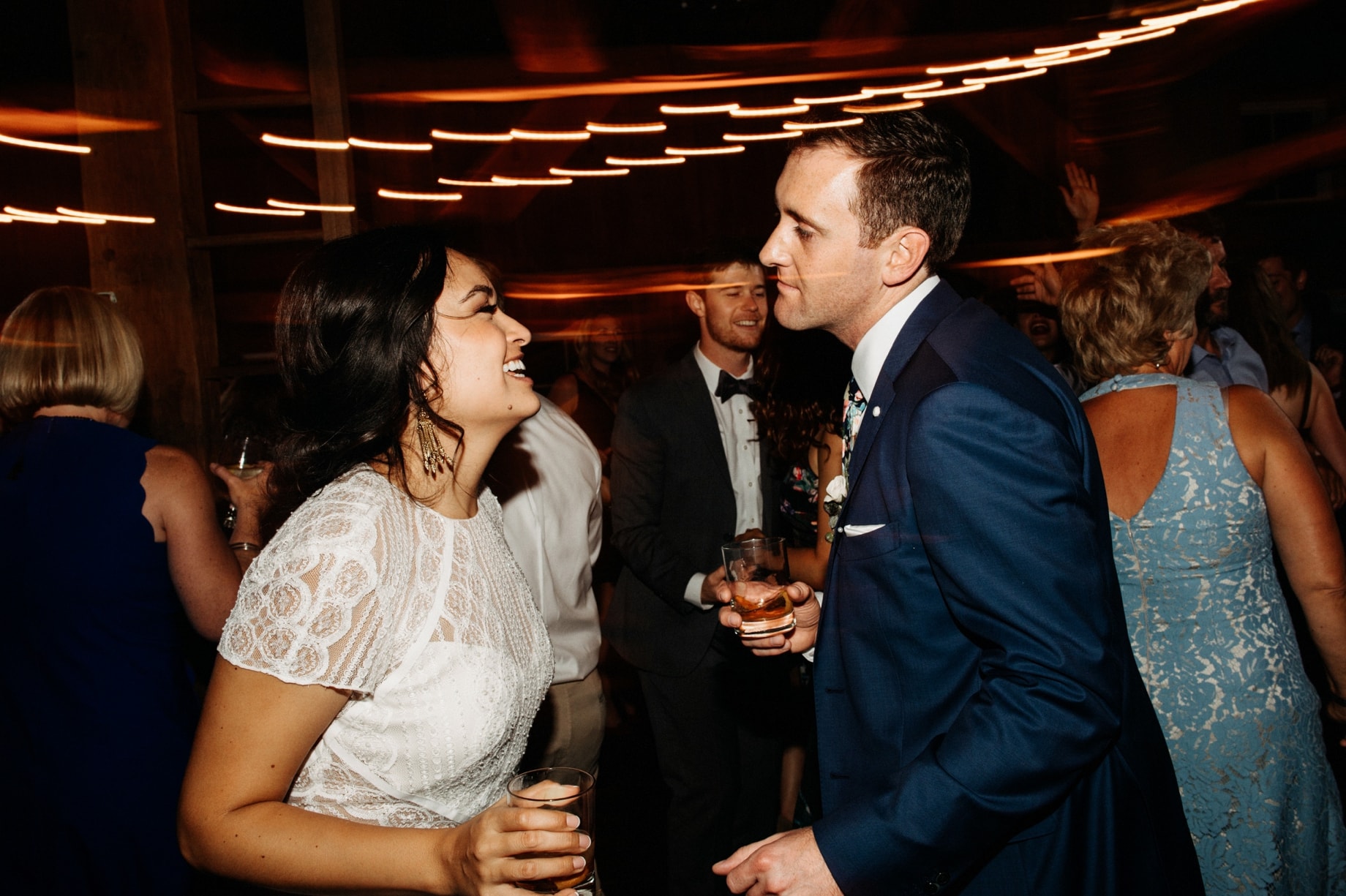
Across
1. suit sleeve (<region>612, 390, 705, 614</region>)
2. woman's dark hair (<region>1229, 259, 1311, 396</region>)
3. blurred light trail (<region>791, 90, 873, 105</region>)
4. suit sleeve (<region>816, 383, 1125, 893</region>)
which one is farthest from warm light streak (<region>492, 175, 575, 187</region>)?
suit sleeve (<region>816, 383, 1125, 893</region>)

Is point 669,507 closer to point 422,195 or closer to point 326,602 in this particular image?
point 326,602

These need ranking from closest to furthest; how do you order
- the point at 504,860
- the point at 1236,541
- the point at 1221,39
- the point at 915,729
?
the point at 504,860 < the point at 915,729 < the point at 1236,541 < the point at 1221,39

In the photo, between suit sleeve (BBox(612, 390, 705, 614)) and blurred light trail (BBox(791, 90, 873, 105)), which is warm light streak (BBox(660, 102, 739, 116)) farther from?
suit sleeve (BBox(612, 390, 705, 614))

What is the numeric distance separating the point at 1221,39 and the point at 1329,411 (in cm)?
553

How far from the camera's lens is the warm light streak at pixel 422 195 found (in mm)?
4920

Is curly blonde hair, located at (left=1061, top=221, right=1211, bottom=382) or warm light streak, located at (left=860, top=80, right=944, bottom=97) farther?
warm light streak, located at (left=860, top=80, right=944, bottom=97)

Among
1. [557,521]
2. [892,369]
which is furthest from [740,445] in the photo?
[892,369]

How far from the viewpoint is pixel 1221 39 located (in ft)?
25.2

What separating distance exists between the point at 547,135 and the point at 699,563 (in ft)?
17.7

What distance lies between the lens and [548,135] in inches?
290

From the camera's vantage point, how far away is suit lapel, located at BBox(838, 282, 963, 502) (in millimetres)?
1407

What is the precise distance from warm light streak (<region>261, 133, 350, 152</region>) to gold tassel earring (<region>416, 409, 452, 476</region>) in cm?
221

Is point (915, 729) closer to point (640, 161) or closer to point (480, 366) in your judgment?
point (480, 366)

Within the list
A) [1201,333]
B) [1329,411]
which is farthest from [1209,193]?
[1201,333]
